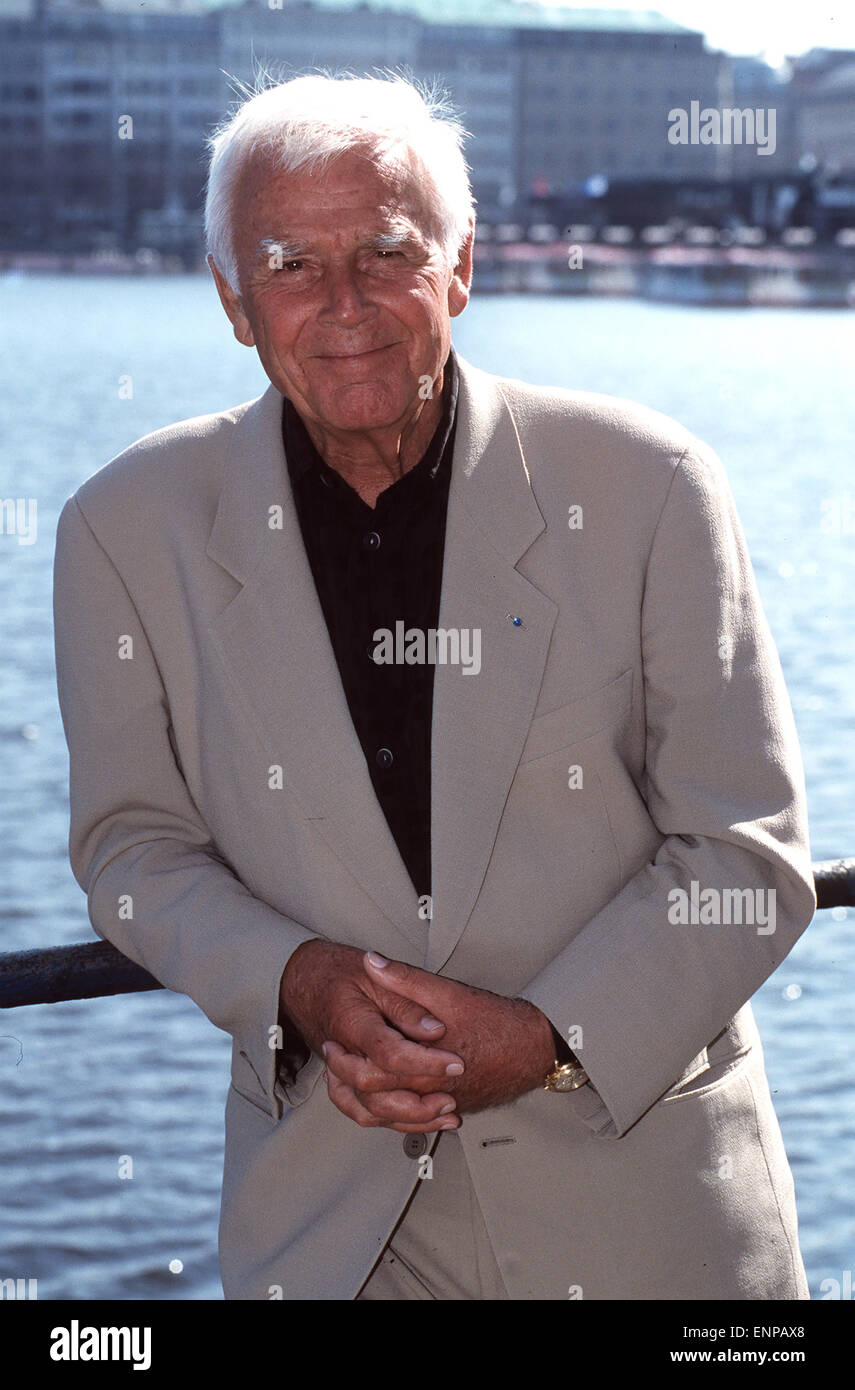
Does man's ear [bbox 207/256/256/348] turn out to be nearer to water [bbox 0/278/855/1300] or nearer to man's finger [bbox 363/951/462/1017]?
man's finger [bbox 363/951/462/1017]

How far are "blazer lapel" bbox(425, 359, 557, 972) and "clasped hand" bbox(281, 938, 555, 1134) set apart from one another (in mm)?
85

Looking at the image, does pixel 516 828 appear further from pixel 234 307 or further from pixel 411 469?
pixel 234 307

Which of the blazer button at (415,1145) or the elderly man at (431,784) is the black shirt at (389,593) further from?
the blazer button at (415,1145)

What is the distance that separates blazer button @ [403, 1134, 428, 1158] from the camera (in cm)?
158

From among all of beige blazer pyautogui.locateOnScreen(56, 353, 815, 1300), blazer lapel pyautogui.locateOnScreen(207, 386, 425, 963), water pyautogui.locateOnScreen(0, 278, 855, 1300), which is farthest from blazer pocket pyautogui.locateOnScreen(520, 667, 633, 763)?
water pyautogui.locateOnScreen(0, 278, 855, 1300)

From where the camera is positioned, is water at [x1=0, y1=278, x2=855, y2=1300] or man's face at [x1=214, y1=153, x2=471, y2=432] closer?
man's face at [x1=214, y1=153, x2=471, y2=432]

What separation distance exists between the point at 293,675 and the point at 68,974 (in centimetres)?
33

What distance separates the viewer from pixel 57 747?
15258mm

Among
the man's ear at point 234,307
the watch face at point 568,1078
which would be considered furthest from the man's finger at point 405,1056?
the man's ear at point 234,307

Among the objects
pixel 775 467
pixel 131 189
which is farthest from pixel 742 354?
pixel 131 189

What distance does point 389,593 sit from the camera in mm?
1663

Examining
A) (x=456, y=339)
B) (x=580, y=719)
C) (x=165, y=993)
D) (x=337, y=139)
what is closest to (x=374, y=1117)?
(x=580, y=719)

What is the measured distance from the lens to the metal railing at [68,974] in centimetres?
158

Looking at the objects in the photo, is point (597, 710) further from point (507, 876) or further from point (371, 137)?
point (371, 137)
